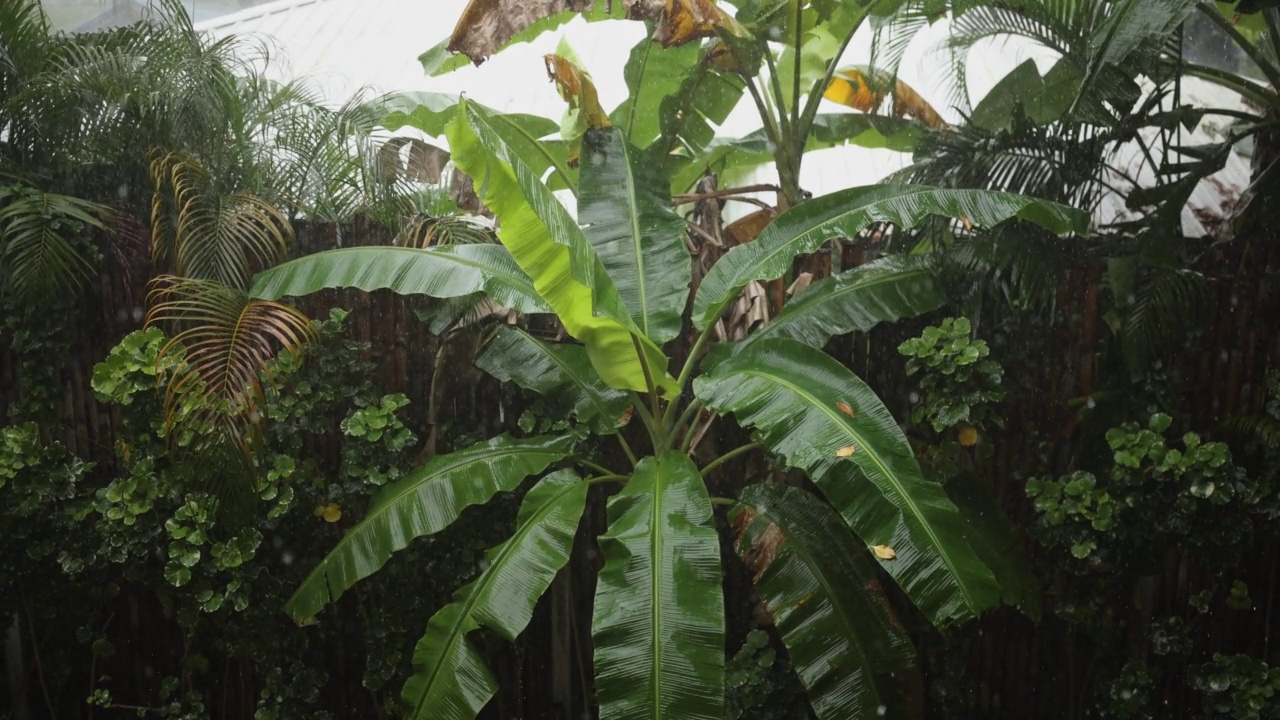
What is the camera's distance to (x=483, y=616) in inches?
119

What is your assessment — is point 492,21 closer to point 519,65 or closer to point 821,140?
point 821,140

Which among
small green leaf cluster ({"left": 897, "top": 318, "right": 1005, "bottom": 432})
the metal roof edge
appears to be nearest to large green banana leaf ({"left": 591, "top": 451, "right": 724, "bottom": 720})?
small green leaf cluster ({"left": 897, "top": 318, "right": 1005, "bottom": 432})

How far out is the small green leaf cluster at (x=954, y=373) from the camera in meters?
3.35

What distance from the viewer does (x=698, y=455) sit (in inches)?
148

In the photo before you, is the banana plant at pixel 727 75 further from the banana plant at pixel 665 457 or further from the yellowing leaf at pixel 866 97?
the banana plant at pixel 665 457

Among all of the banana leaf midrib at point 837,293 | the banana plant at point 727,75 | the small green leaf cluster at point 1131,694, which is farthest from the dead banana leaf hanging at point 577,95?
the small green leaf cluster at point 1131,694

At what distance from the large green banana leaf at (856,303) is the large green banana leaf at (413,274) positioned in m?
0.87

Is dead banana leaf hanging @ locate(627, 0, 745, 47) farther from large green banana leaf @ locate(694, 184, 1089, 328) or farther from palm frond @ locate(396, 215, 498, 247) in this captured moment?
palm frond @ locate(396, 215, 498, 247)

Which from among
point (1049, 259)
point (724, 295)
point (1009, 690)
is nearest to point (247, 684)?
point (724, 295)

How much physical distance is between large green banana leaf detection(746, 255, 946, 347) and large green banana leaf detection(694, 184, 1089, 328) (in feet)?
0.75

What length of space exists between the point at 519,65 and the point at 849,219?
3.37 metres

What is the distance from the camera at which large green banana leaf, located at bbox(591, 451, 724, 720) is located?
2.57 meters

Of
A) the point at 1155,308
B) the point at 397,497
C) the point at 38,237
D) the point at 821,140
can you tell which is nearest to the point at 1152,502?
the point at 1155,308

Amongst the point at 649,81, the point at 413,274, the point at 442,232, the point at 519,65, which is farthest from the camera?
the point at 519,65
